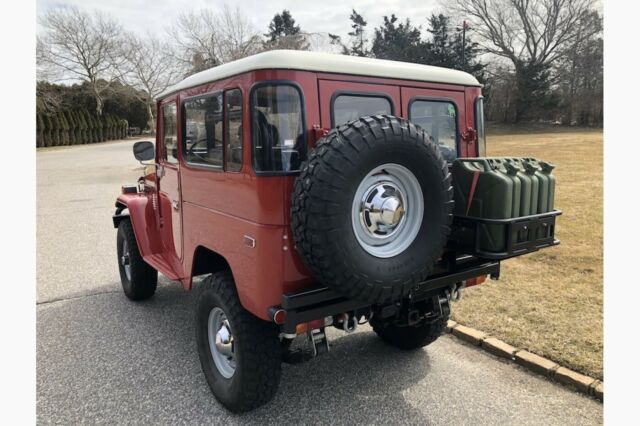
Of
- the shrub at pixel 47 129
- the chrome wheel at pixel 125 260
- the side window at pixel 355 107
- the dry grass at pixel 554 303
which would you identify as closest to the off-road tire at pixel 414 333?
the dry grass at pixel 554 303

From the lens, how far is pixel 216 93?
2932mm

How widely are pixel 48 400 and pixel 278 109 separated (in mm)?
2570

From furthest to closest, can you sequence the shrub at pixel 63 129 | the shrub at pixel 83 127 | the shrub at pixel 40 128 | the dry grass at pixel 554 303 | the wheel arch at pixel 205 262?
the shrub at pixel 83 127, the shrub at pixel 63 129, the shrub at pixel 40 128, the dry grass at pixel 554 303, the wheel arch at pixel 205 262

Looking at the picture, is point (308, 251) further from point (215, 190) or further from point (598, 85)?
point (598, 85)

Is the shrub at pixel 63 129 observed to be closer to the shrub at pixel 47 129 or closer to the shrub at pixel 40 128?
the shrub at pixel 47 129

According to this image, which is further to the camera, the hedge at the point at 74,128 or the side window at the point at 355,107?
the hedge at the point at 74,128

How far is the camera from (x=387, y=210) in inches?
96.0

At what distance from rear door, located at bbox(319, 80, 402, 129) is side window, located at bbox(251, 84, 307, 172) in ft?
0.60

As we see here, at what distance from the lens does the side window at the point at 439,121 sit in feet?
10.4

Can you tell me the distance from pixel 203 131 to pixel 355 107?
1.14 metres

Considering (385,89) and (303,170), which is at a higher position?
(385,89)

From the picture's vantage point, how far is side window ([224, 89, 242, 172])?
8.73 feet

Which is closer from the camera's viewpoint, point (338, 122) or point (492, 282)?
point (338, 122)

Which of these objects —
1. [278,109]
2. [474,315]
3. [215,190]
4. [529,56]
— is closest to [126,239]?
[215,190]
